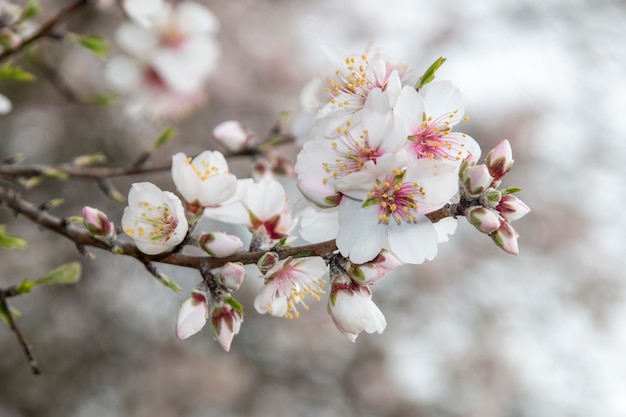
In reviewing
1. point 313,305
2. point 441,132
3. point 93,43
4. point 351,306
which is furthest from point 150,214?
point 313,305

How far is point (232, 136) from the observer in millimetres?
1240

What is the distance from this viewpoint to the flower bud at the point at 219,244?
771 millimetres

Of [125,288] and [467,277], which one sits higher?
[125,288]

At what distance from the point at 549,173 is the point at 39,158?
12.0 feet

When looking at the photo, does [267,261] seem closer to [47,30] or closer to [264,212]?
[264,212]

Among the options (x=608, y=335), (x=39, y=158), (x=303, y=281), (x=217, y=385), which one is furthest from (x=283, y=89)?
(x=303, y=281)

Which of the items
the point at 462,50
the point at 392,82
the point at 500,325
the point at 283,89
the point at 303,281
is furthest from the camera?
the point at 462,50

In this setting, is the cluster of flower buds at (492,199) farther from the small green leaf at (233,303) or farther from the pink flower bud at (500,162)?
the small green leaf at (233,303)

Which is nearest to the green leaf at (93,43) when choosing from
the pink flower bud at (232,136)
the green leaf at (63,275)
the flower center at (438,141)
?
the pink flower bud at (232,136)

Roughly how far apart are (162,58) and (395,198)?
1309 mm

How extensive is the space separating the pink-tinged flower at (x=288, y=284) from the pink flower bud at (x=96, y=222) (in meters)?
0.21

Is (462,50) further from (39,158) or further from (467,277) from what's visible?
(39,158)

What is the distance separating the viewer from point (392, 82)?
2.44 feet

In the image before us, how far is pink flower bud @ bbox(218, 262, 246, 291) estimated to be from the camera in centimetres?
76
